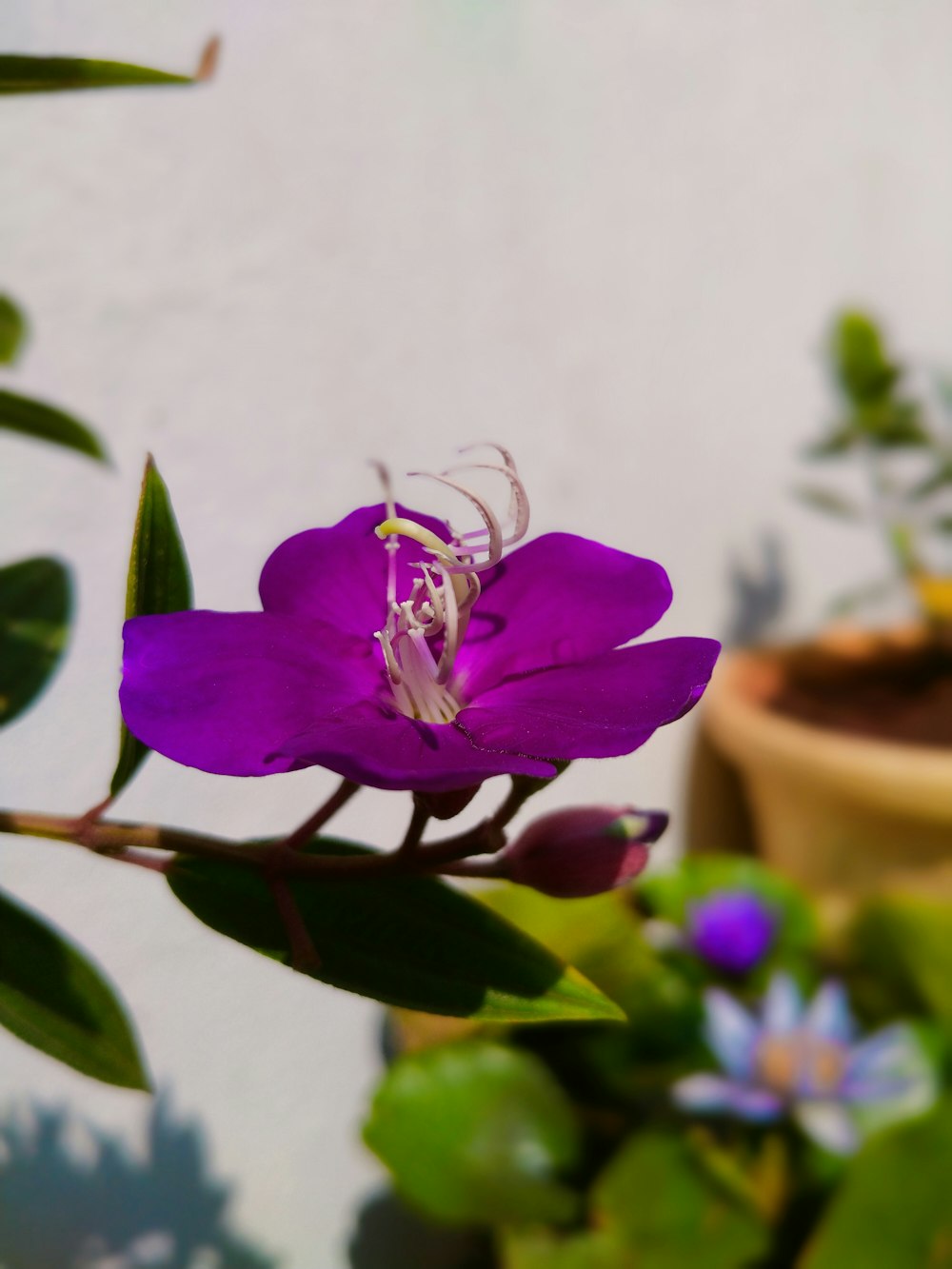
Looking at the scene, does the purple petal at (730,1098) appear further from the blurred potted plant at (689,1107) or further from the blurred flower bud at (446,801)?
the blurred flower bud at (446,801)

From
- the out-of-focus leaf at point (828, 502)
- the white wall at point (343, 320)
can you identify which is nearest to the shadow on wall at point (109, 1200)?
the white wall at point (343, 320)

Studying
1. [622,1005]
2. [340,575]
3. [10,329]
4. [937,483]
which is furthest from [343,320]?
[937,483]

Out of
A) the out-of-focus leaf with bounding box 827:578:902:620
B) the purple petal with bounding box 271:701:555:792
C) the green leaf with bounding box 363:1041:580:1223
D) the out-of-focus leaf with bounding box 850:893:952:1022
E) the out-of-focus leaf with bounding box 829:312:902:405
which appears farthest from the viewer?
the out-of-focus leaf with bounding box 827:578:902:620

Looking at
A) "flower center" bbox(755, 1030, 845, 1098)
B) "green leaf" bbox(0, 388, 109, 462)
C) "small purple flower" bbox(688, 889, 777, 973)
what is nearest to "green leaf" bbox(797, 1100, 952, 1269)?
"flower center" bbox(755, 1030, 845, 1098)

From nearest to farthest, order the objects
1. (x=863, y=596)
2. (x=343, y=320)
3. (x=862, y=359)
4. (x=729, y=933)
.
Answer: (x=343, y=320), (x=729, y=933), (x=862, y=359), (x=863, y=596)

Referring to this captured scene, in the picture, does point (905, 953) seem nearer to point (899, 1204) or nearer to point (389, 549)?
point (899, 1204)

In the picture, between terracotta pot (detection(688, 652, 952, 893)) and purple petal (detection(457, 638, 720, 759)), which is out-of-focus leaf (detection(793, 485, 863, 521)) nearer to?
terracotta pot (detection(688, 652, 952, 893))
